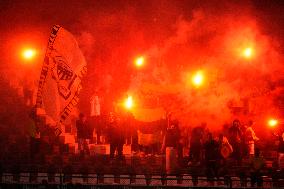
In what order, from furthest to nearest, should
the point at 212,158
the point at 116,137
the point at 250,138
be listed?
the point at 250,138, the point at 116,137, the point at 212,158

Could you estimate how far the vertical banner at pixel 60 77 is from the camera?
20.3 metres

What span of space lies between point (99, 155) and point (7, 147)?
155 inches

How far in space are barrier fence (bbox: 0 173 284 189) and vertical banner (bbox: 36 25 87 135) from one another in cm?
356

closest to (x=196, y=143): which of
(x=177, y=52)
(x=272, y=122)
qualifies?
(x=272, y=122)

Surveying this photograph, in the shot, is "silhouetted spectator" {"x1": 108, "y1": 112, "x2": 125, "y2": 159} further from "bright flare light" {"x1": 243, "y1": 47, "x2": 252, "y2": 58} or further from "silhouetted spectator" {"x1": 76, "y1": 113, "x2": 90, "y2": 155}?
"bright flare light" {"x1": 243, "y1": 47, "x2": 252, "y2": 58}

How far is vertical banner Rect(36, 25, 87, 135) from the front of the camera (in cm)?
2031

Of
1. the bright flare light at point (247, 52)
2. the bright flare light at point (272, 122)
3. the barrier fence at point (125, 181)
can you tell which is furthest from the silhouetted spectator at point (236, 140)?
the bright flare light at point (247, 52)

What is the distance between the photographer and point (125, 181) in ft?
53.2

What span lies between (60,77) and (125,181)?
716cm

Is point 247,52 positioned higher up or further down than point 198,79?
higher up

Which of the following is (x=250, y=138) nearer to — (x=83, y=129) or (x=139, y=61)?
(x=83, y=129)

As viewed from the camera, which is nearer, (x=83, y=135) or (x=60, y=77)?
(x=83, y=135)

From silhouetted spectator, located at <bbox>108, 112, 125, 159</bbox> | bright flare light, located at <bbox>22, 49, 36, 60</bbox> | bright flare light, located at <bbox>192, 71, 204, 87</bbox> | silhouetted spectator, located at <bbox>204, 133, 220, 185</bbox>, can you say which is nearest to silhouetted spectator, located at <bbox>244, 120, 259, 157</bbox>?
silhouetted spectator, located at <bbox>204, 133, 220, 185</bbox>

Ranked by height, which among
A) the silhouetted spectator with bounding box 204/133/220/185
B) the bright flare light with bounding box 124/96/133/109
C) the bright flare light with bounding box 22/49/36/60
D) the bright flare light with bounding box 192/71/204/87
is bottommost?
the silhouetted spectator with bounding box 204/133/220/185
